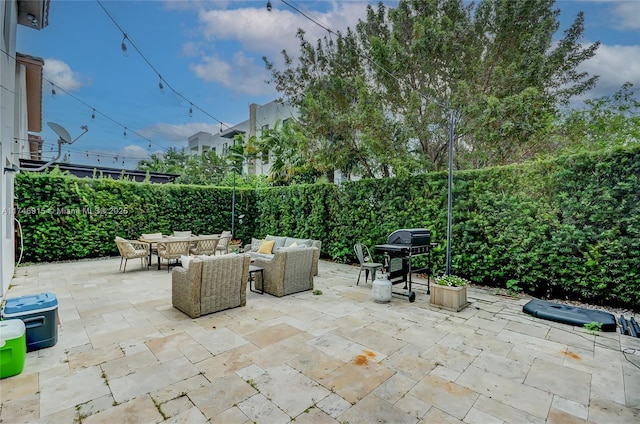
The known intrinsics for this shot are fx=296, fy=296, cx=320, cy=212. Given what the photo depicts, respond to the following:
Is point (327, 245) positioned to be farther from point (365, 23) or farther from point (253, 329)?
point (365, 23)

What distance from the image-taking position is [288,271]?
509 cm

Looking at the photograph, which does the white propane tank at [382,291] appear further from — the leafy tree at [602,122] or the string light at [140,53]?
the string light at [140,53]

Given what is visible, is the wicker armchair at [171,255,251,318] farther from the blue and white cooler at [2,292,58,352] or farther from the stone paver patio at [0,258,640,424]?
the blue and white cooler at [2,292,58,352]

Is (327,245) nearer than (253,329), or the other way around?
(253,329)

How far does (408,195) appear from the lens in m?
6.75

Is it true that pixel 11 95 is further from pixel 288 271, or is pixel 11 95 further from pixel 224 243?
pixel 288 271

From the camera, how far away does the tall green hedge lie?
4.34 metres

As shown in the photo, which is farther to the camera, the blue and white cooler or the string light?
the string light

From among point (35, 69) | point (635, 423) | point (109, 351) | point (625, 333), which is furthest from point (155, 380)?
point (35, 69)

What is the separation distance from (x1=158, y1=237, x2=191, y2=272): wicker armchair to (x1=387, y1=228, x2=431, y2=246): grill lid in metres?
4.91

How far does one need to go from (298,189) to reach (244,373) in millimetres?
7291

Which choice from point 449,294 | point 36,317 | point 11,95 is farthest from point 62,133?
point 449,294

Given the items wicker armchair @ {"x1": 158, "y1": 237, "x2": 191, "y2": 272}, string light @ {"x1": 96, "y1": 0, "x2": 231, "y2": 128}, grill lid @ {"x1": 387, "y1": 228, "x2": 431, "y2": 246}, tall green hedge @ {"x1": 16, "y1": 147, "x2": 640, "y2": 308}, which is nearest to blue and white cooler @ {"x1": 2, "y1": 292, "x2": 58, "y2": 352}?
wicker armchair @ {"x1": 158, "y1": 237, "x2": 191, "y2": 272}

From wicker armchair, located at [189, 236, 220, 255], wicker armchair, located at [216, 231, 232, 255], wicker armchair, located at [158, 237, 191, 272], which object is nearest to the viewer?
wicker armchair, located at [158, 237, 191, 272]
